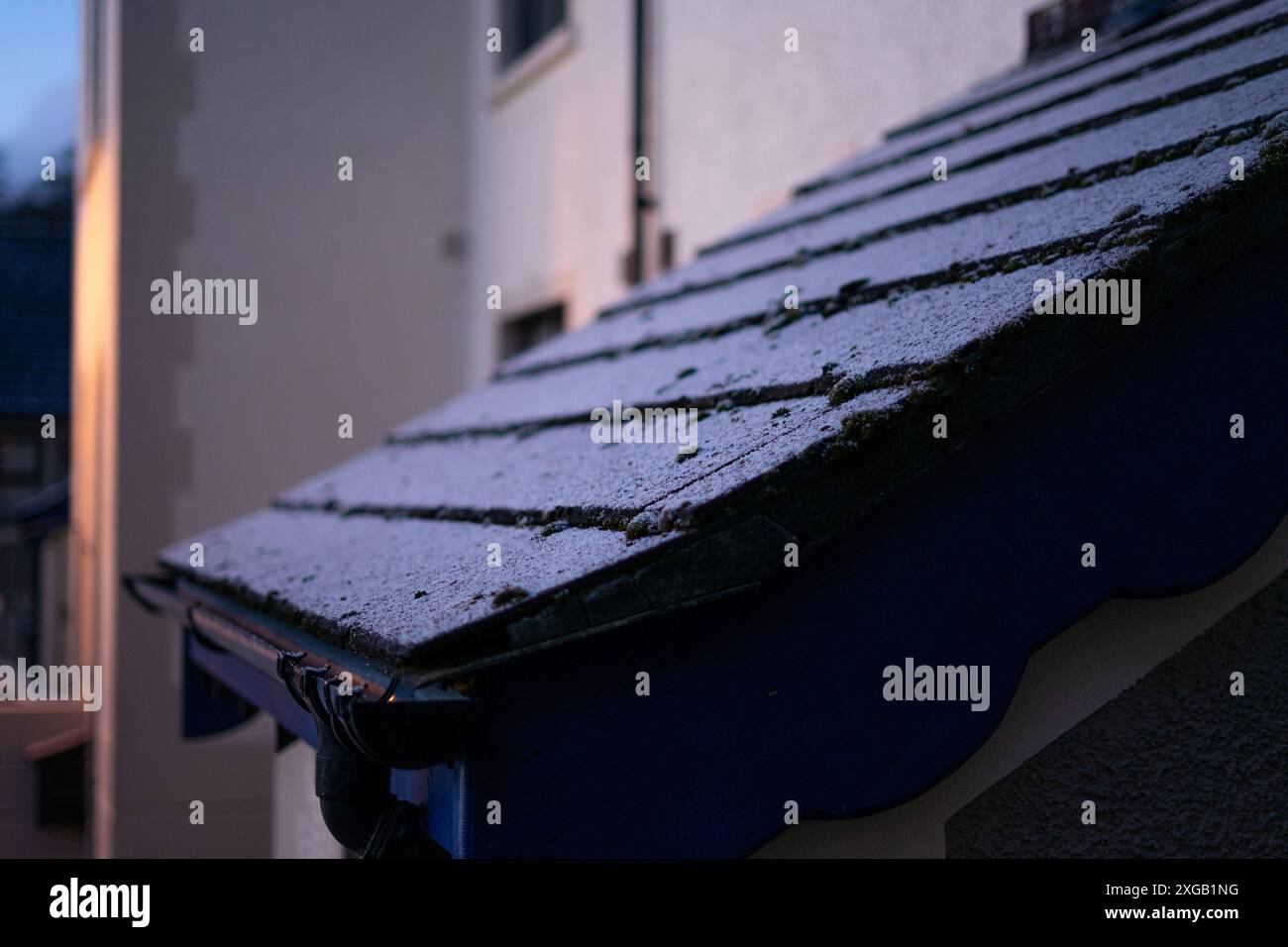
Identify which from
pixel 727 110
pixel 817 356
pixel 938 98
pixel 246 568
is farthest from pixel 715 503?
pixel 727 110

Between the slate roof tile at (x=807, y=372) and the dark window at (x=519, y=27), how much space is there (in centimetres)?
567

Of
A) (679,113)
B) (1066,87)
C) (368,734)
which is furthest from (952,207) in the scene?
(679,113)

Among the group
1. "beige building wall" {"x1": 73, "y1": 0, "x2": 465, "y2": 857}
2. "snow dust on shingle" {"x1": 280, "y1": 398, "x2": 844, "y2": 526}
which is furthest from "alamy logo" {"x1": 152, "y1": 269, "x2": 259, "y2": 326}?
"snow dust on shingle" {"x1": 280, "y1": 398, "x2": 844, "y2": 526}

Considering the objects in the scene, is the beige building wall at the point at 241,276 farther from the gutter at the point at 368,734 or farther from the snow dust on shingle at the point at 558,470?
the gutter at the point at 368,734

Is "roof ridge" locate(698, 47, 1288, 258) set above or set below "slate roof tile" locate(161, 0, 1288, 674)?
above

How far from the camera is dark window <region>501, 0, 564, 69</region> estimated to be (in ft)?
28.3

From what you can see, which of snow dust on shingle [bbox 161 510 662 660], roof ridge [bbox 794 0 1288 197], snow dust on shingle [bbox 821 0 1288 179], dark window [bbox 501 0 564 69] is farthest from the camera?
dark window [bbox 501 0 564 69]

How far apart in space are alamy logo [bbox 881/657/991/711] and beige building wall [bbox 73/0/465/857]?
279 inches

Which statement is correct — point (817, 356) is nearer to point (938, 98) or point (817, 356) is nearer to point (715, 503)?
point (715, 503)

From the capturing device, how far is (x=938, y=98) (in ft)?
14.1

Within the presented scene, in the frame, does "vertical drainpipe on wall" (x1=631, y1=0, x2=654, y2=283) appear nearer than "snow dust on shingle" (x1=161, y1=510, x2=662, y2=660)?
No

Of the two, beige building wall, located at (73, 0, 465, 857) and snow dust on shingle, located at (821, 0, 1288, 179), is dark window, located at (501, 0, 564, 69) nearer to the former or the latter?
beige building wall, located at (73, 0, 465, 857)

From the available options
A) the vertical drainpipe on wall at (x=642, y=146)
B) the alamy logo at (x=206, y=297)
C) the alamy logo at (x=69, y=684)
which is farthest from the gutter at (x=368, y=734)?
the alamy logo at (x=206, y=297)
